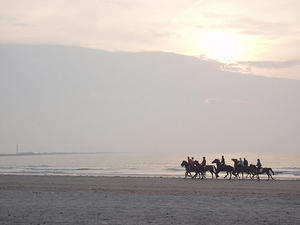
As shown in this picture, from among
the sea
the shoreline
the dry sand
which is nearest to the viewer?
the dry sand

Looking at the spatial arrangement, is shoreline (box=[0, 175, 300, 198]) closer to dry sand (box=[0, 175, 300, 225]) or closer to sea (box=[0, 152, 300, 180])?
dry sand (box=[0, 175, 300, 225])

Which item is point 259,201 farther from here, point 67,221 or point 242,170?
point 242,170

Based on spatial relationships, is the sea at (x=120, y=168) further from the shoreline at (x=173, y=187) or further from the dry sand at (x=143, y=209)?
the dry sand at (x=143, y=209)

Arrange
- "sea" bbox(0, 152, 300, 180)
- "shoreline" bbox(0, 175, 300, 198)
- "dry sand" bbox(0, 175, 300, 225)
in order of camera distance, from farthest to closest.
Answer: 1. "sea" bbox(0, 152, 300, 180)
2. "shoreline" bbox(0, 175, 300, 198)
3. "dry sand" bbox(0, 175, 300, 225)

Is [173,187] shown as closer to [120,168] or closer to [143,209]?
[143,209]

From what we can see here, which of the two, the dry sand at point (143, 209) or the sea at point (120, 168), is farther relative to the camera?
the sea at point (120, 168)

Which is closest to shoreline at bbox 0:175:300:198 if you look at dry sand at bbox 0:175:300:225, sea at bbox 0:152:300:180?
dry sand at bbox 0:175:300:225

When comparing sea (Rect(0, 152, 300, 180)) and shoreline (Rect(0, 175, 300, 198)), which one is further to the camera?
sea (Rect(0, 152, 300, 180))

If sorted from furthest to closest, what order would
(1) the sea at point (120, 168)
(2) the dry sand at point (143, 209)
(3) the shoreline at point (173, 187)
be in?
(1) the sea at point (120, 168) < (3) the shoreline at point (173, 187) < (2) the dry sand at point (143, 209)

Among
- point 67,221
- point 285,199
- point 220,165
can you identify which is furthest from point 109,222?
point 220,165

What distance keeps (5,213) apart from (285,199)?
438 inches

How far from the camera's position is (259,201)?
16.8 m

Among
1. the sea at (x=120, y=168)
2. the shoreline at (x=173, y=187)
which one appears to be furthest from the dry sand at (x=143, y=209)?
the sea at (x=120, y=168)

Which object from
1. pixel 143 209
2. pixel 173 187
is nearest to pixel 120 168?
pixel 173 187
